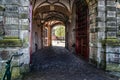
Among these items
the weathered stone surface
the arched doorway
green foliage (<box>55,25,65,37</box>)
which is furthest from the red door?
green foliage (<box>55,25,65,37</box>)

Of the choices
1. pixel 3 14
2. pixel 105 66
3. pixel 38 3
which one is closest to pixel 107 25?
pixel 105 66

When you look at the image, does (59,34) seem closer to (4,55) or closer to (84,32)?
(84,32)

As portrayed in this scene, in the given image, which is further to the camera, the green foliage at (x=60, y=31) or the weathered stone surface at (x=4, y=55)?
the green foliage at (x=60, y=31)

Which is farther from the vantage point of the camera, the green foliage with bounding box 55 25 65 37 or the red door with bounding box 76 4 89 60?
the green foliage with bounding box 55 25 65 37

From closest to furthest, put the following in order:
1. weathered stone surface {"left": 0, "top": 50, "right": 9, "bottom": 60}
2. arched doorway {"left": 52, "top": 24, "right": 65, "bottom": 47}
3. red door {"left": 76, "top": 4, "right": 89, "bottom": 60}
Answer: weathered stone surface {"left": 0, "top": 50, "right": 9, "bottom": 60} < red door {"left": 76, "top": 4, "right": 89, "bottom": 60} < arched doorway {"left": 52, "top": 24, "right": 65, "bottom": 47}

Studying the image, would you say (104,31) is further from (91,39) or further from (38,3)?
(38,3)

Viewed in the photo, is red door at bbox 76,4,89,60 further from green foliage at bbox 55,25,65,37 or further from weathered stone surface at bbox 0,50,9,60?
green foliage at bbox 55,25,65,37

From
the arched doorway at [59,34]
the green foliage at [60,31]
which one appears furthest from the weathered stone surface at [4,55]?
the green foliage at [60,31]

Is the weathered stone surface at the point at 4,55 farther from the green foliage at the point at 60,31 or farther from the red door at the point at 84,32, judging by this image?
the green foliage at the point at 60,31

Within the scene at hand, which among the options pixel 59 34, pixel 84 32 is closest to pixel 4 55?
pixel 84 32

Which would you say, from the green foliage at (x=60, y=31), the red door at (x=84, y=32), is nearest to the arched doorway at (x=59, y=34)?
the green foliage at (x=60, y=31)

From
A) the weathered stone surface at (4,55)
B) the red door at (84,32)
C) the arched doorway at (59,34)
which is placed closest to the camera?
the weathered stone surface at (4,55)

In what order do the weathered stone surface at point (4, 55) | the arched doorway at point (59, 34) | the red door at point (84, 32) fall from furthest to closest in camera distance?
the arched doorway at point (59, 34)
the red door at point (84, 32)
the weathered stone surface at point (4, 55)

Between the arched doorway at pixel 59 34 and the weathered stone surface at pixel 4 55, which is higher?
the arched doorway at pixel 59 34
